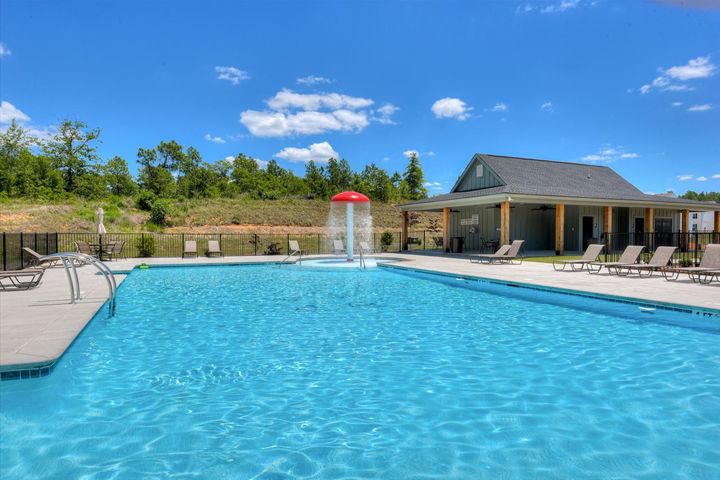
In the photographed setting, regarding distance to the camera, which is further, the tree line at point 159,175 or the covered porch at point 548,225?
the tree line at point 159,175

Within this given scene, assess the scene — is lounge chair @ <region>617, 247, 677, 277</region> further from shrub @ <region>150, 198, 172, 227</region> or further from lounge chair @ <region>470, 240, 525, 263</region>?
shrub @ <region>150, 198, 172, 227</region>

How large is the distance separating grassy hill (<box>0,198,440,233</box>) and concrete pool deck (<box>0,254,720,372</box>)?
2055 cm

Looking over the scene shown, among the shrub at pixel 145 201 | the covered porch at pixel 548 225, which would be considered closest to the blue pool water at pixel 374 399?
the covered porch at pixel 548 225

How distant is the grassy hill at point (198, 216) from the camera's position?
102 ft

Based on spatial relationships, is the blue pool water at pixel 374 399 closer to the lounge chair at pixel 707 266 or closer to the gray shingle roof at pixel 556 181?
the lounge chair at pixel 707 266

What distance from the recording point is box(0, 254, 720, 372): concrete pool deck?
485 cm

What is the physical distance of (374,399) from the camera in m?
4.30

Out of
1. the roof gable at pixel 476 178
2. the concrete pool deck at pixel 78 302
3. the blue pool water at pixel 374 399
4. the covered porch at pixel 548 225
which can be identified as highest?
the roof gable at pixel 476 178

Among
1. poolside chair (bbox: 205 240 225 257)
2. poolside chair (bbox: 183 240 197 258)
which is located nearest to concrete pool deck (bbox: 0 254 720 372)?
poolside chair (bbox: 183 240 197 258)

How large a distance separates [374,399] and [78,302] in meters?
6.38

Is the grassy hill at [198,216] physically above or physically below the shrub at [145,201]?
below

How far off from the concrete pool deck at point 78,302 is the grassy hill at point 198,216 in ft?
67.4

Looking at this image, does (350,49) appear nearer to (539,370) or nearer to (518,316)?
(518,316)

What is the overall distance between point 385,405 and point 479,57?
78.5 ft
